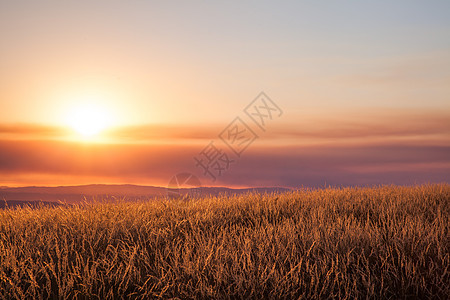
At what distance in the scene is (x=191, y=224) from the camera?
6.04m

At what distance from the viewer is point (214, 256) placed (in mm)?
4430

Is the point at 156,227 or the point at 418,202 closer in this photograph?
the point at 156,227

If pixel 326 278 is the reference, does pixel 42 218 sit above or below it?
above

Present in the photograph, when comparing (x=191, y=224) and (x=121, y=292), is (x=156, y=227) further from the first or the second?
(x=121, y=292)

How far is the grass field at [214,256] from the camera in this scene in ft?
12.1

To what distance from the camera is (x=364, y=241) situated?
484 cm

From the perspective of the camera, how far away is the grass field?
369cm

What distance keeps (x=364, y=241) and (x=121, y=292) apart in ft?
9.58

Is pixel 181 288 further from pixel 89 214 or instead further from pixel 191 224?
pixel 89 214

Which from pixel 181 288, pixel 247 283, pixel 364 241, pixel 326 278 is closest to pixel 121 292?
pixel 181 288

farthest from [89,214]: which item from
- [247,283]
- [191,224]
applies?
[247,283]

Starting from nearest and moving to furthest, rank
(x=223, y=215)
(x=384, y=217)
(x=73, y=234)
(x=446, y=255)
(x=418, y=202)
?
(x=446, y=255) < (x=73, y=234) < (x=384, y=217) < (x=223, y=215) < (x=418, y=202)

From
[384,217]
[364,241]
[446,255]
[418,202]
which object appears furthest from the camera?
[418,202]

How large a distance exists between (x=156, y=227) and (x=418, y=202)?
5.59 m
